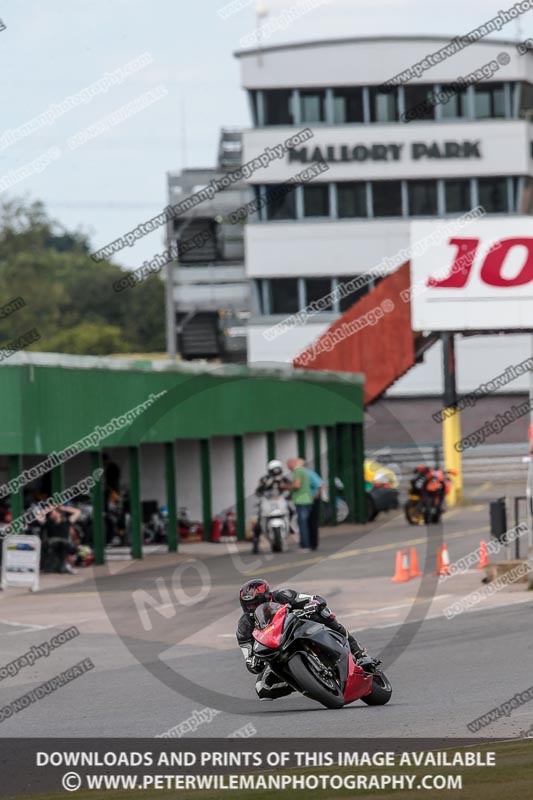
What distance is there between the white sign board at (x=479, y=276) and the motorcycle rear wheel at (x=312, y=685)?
28900 millimetres

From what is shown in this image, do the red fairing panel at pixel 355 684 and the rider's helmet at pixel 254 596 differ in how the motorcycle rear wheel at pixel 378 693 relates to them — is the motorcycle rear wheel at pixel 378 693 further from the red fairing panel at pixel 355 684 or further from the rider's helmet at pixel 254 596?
the rider's helmet at pixel 254 596

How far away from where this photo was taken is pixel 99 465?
2659 centimetres

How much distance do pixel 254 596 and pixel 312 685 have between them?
832 millimetres

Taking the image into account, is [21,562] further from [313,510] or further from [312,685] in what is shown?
[312,685]

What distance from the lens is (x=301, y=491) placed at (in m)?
28.9

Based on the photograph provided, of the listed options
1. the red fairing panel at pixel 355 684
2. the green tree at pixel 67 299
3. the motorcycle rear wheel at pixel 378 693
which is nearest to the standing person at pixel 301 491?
the motorcycle rear wheel at pixel 378 693

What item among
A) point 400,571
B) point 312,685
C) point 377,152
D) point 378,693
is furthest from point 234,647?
point 377,152

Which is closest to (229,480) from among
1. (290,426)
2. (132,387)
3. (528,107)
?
(290,426)

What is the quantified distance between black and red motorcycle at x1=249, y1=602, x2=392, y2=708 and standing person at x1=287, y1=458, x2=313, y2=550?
1626 centimetres

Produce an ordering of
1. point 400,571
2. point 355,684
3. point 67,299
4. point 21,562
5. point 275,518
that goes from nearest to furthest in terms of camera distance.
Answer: point 355,684 < point 21,562 < point 400,571 < point 275,518 < point 67,299

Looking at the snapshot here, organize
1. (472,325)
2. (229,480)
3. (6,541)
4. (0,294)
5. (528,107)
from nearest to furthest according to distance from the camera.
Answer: (6,541) < (229,480) < (472,325) < (528,107) < (0,294)
